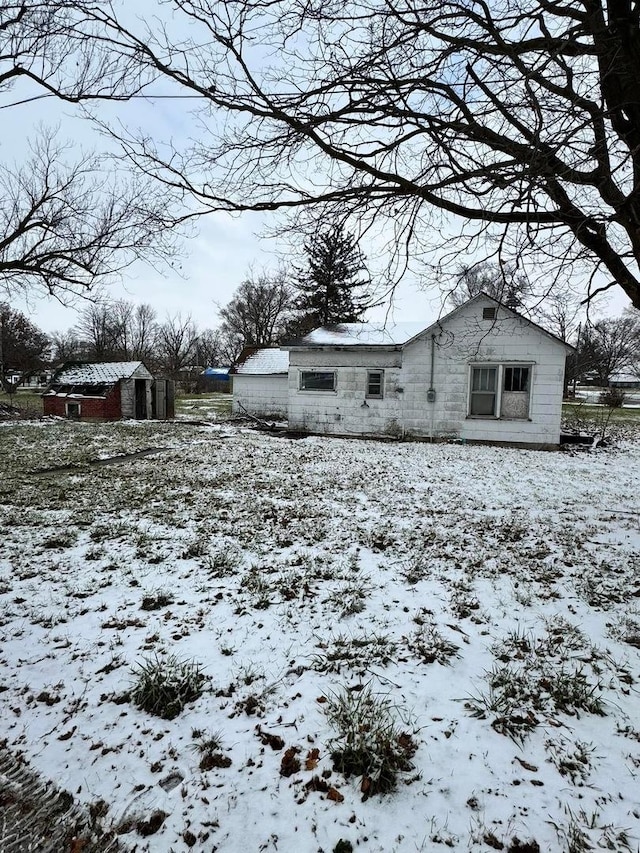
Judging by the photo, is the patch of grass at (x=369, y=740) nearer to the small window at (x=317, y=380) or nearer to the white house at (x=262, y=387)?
the small window at (x=317, y=380)

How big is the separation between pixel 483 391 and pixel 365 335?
14.9ft

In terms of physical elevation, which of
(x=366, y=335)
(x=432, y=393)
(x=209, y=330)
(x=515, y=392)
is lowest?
(x=432, y=393)

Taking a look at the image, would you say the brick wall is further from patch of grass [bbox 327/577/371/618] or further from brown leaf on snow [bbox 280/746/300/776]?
brown leaf on snow [bbox 280/746/300/776]

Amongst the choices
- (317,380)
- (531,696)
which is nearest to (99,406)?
(317,380)

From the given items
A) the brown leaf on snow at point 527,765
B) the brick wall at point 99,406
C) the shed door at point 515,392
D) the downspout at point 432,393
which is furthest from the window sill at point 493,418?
the brick wall at point 99,406

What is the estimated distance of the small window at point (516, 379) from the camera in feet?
43.9

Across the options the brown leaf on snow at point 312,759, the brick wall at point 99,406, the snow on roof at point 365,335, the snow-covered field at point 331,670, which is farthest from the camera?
the brick wall at point 99,406

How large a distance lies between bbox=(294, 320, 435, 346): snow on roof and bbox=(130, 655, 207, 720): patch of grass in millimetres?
12462

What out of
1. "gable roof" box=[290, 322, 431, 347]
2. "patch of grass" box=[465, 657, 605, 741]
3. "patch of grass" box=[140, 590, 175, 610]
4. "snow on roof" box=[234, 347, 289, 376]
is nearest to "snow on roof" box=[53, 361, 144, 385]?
"snow on roof" box=[234, 347, 289, 376]

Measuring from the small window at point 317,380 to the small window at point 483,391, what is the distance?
4787 millimetres

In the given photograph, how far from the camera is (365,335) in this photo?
15500 millimetres

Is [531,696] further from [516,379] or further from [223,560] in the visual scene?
[516,379]

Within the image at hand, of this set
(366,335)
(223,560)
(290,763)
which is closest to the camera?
(290,763)

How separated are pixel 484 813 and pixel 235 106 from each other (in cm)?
523
